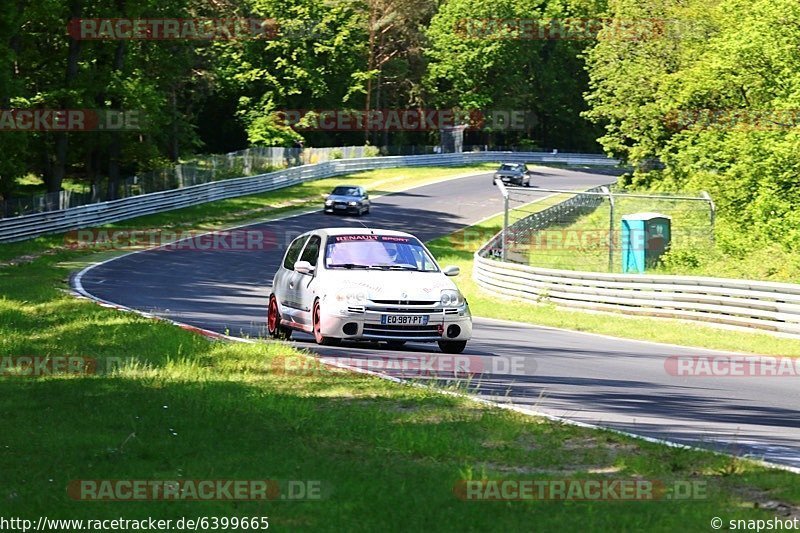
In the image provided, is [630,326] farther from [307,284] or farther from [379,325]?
[379,325]

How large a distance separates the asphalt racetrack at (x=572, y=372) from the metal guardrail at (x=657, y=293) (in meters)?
2.78

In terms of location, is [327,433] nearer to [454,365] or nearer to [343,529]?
[343,529]

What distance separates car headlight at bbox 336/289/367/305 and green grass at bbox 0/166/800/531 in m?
2.30

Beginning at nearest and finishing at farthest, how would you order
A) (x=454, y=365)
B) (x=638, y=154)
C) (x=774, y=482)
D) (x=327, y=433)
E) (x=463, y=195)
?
1. (x=774, y=482)
2. (x=327, y=433)
3. (x=454, y=365)
4. (x=638, y=154)
5. (x=463, y=195)

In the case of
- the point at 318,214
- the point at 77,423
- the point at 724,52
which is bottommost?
the point at 318,214

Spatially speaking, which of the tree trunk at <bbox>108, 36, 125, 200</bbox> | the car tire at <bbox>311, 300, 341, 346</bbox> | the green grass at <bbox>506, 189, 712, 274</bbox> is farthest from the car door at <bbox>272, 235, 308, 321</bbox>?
the tree trunk at <bbox>108, 36, 125, 200</bbox>

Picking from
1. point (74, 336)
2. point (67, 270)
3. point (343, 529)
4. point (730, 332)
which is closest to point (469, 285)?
point (67, 270)

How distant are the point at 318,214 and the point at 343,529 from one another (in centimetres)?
5051

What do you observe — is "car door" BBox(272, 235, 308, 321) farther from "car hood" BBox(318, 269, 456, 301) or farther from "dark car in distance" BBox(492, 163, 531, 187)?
"dark car in distance" BBox(492, 163, 531, 187)

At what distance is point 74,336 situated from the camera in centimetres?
1622

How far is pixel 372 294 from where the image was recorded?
15.1 meters

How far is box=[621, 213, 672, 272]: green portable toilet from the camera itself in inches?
1238

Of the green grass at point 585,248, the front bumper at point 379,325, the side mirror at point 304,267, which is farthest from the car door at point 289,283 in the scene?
the green grass at point 585,248

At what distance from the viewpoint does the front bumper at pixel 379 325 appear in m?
15.0
